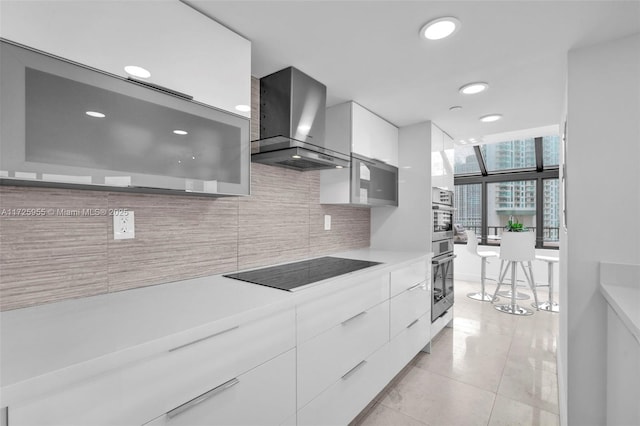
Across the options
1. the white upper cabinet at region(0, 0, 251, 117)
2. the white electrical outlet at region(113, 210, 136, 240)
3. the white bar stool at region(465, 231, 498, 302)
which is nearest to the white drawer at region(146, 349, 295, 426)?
the white electrical outlet at region(113, 210, 136, 240)

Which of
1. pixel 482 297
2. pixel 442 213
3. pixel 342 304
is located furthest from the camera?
pixel 482 297

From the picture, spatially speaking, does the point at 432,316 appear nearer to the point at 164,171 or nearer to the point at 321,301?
the point at 321,301

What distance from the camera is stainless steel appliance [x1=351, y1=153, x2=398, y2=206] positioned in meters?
2.38

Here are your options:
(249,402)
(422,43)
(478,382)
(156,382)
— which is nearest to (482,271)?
(478,382)

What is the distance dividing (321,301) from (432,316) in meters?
1.79

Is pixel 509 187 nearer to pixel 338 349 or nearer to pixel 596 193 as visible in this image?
pixel 596 193

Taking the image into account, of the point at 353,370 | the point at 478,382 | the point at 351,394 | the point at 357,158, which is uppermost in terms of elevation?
the point at 357,158

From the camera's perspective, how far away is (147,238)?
140 centimetres

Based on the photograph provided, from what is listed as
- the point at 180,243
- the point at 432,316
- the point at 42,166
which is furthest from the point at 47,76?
the point at 432,316

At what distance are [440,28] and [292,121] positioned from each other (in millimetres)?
919

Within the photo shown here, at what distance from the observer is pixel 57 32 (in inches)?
36.2

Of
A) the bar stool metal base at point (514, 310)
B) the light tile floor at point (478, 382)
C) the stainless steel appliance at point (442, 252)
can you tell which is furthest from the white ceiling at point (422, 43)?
the bar stool metal base at point (514, 310)

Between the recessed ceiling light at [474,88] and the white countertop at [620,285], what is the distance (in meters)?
1.36

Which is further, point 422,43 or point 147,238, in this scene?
point 422,43
